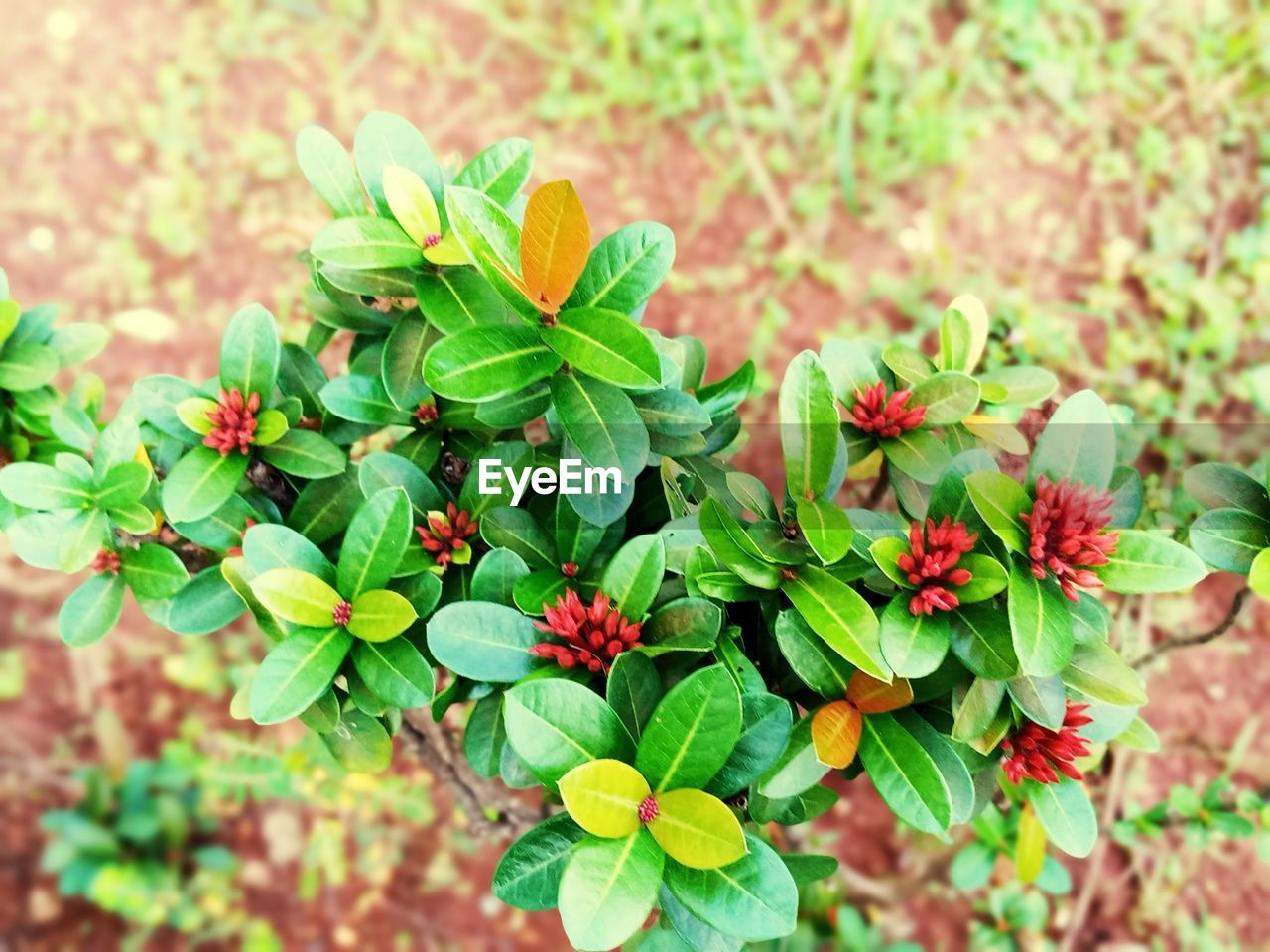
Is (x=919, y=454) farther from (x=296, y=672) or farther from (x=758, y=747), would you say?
(x=296, y=672)

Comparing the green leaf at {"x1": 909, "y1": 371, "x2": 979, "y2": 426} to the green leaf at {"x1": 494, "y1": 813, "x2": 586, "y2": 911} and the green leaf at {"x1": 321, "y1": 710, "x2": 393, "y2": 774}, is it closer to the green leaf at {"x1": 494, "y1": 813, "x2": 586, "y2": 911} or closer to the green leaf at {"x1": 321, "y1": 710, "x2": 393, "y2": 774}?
the green leaf at {"x1": 494, "y1": 813, "x2": 586, "y2": 911}

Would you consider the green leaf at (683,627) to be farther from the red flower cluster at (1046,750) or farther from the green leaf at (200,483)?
the green leaf at (200,483)

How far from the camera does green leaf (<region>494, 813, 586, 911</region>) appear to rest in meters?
0.89

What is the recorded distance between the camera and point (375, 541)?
1.01 m

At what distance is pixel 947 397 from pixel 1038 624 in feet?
1.22

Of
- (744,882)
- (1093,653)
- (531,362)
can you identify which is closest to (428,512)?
(531,362)

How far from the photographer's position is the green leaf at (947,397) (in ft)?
3.70

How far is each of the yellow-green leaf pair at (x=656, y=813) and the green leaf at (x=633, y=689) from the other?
2.6 inches

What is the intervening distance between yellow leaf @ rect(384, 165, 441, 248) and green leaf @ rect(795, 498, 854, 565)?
1.87 ft

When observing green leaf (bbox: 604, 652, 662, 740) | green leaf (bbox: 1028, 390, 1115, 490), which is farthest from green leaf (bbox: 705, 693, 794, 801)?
green leaf (bbox: 1028, 390, 1115, 490)

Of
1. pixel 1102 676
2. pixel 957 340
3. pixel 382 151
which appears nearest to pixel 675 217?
pixel 957 340

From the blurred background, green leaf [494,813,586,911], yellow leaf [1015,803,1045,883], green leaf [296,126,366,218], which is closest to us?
green leaf [494,813,586,911]

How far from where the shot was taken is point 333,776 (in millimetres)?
2096

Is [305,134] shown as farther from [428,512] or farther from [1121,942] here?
[1121,942]
